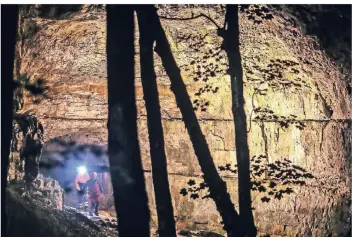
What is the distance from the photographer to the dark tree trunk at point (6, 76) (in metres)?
2.24

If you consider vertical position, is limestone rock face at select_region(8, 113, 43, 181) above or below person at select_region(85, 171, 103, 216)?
above

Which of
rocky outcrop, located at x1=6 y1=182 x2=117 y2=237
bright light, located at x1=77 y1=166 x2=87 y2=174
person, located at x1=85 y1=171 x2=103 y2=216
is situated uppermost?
bright light, located at x1=77 y1=166 x2=87 y2=174

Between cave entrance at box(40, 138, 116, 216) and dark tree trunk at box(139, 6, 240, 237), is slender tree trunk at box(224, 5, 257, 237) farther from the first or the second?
cave entrance at box(40, 138, 116, 216)

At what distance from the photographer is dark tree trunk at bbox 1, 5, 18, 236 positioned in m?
2.24

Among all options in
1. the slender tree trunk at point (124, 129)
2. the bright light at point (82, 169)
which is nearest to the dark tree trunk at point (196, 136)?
the slender tree trunk at point (124, 129)

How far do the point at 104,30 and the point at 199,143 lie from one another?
918mm

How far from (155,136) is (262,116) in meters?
0.66

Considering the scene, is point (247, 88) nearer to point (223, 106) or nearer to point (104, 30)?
point (223, 106)

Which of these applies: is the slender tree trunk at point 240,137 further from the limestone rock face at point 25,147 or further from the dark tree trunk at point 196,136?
the limestone rock face at point 25,147

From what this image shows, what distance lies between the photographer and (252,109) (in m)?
2.12

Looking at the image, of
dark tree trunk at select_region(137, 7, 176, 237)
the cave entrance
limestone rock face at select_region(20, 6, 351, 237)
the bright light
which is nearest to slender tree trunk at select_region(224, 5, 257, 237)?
limestone rock face at select_region(20, 6, 351, 237)

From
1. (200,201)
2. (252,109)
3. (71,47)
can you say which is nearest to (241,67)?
(252,109)

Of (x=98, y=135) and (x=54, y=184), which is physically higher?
(x=98, y=135)

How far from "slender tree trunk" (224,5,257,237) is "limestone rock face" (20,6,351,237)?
31mm
